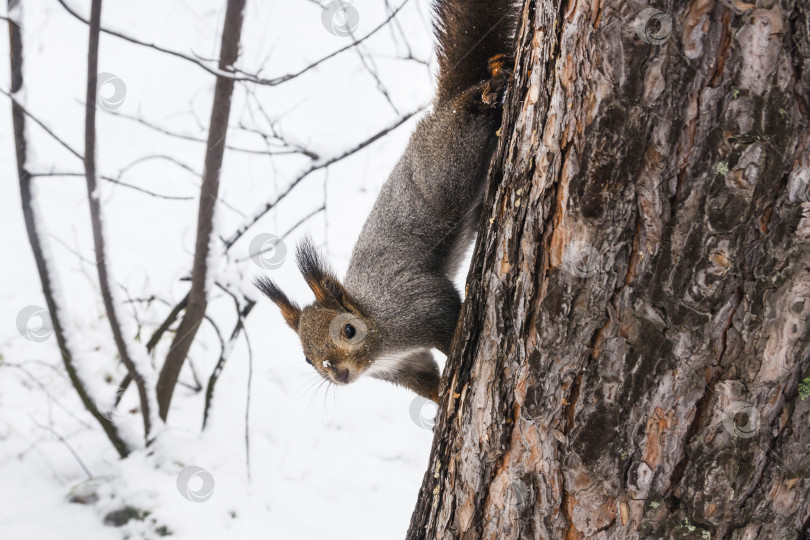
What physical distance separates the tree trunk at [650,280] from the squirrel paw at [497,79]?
65 centimetres

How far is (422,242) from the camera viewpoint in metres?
2.43

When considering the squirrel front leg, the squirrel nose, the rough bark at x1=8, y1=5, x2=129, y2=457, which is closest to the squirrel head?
the squirrel nose

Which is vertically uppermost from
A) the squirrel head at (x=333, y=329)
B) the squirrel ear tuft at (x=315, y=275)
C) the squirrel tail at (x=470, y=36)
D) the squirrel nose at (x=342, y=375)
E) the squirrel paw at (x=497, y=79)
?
the squirrel tail at (x=470, y=36)

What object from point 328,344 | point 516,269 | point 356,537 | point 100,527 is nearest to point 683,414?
point 516,269

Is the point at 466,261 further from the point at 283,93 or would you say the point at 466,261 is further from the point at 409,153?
the point at 283,93

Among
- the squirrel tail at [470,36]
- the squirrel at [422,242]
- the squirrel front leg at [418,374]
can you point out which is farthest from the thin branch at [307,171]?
the squirrel front leg at [418,374]

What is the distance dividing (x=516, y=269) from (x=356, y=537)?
1975mm

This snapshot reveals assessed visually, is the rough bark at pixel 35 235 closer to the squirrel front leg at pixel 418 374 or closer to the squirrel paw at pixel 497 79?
the squirrel front leg at pixel 418 374

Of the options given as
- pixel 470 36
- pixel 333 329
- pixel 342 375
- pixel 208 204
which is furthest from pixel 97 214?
pixel 470 36

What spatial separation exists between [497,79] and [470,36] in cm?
26

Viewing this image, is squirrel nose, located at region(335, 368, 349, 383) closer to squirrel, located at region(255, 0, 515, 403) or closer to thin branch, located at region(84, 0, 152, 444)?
squirrel, located at region(255, 0, 515, 403)

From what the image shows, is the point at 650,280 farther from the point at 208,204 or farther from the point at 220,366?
the point at 220,366

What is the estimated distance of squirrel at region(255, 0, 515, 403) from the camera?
219 cm

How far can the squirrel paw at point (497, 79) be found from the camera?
203 centimetres
